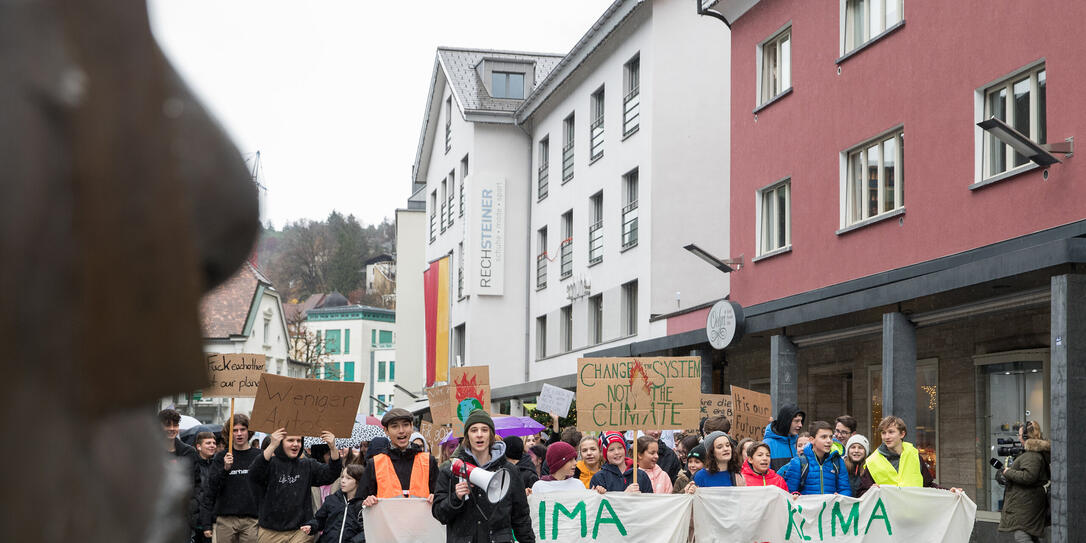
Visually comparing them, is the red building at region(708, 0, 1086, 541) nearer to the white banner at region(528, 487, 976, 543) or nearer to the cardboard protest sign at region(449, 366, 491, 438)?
the white banner at region(528, 487, 976, 543)

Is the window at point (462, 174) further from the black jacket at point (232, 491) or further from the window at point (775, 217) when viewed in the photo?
the black jacket at point (232, 491)

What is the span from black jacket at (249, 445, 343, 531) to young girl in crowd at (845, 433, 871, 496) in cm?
562

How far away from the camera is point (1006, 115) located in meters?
18.4

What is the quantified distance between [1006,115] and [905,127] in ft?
8.40

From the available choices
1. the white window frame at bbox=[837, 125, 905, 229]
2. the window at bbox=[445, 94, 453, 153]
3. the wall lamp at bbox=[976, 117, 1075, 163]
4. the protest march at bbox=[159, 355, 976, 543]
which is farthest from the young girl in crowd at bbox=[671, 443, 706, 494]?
the window at bbox=[445, 94, 453, 153]

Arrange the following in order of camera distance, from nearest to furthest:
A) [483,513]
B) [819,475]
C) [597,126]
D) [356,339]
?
1. [483,513]
2. [819,475]
3. [597,126]
4. [356,339]

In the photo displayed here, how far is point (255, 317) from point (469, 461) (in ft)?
206

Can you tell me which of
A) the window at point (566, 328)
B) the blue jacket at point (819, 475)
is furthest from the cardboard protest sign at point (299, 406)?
the window at point (566, 328)

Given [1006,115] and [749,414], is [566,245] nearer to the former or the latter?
[1006,115]

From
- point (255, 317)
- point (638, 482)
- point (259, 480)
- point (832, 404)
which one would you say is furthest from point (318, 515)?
point (255, 317)

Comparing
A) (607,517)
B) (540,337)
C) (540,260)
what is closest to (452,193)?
(540,260)

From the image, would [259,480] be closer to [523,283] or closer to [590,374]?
[590,374]

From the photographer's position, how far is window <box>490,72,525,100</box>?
174 ft

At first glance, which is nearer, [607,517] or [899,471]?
[607,517]
